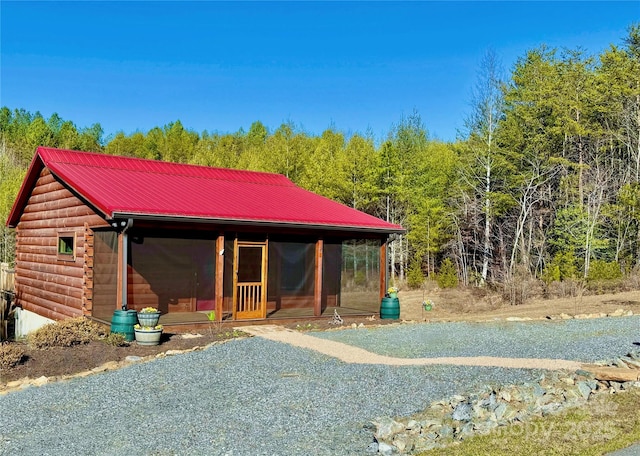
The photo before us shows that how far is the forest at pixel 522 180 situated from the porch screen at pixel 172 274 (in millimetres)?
12204

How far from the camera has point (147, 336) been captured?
10.7m

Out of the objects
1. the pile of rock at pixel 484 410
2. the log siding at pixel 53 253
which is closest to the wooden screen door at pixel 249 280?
the log siding at pixel 53 253

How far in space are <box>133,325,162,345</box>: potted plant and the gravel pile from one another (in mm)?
3053

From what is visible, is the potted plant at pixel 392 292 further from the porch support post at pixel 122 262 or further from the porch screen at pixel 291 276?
the porch support post at pixel 122 262

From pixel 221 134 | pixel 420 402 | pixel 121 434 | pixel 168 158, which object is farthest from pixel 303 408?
pixel 221 134

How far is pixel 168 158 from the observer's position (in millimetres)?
55875

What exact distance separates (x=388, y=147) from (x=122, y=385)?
22.4m

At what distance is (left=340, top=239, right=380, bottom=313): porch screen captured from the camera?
15.7m

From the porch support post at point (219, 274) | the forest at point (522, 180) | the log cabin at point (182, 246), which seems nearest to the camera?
the log cabin at point (182, 246)

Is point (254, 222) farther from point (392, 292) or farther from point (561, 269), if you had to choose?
point (561, 269)

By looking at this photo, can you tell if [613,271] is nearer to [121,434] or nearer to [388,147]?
[388,147]

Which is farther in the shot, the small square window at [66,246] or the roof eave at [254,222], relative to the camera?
the small square window at [66,246]

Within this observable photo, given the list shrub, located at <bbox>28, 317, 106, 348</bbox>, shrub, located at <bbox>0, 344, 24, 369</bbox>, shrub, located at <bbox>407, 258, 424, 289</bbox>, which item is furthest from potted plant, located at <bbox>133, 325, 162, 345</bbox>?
shrub, located at <bbox>407, 258, 424, 289</bbox>

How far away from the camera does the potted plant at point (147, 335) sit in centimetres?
1074
